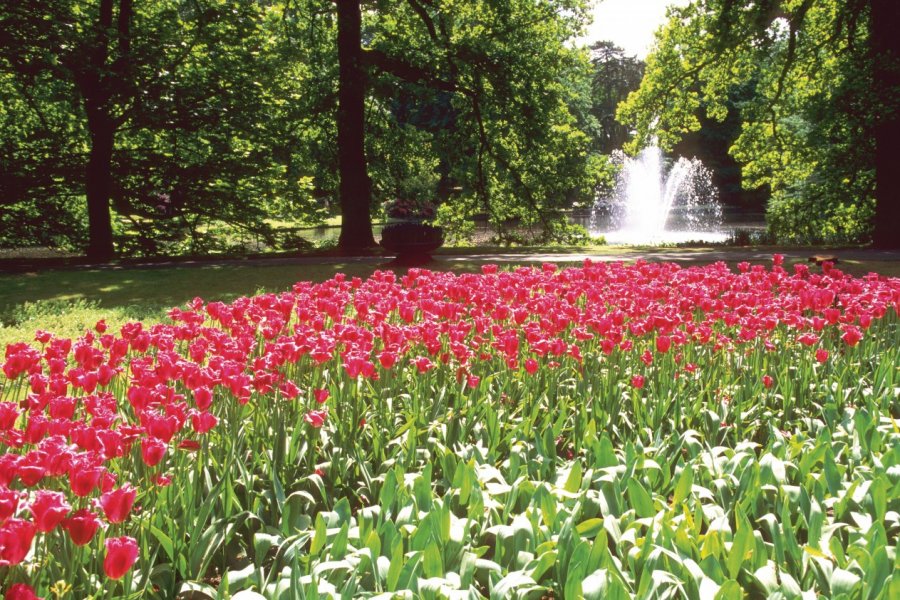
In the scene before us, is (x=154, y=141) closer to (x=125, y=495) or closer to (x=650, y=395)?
(x=650, y=395)

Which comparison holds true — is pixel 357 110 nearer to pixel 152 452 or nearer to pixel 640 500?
pixel 640 500

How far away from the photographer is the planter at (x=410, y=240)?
50.4 feet

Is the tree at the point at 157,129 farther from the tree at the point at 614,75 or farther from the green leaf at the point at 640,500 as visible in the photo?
the tree at the point at 614,75

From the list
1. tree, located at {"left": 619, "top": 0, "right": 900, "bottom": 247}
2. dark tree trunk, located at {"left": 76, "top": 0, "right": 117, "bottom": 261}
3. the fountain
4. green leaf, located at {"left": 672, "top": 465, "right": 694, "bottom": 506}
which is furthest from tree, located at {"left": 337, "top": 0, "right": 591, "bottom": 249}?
green leaf, located at {"left": 672, "top": 465, "right": 694, "bottom": 506}

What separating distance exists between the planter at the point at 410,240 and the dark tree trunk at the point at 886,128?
459 inches

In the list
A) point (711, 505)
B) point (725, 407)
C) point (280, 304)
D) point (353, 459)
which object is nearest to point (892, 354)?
point (725, 407)

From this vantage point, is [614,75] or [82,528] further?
[614,75]

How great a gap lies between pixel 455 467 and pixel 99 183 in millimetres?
16969

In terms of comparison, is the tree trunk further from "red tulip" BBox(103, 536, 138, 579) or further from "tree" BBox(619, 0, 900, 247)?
→ "red tulip" BBox(103, 536, 138, 579)

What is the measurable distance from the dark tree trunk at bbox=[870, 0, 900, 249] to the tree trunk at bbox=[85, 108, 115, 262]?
18.8 metres

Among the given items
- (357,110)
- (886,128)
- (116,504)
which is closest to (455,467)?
(116,504)

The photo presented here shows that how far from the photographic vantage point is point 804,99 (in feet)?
78.7

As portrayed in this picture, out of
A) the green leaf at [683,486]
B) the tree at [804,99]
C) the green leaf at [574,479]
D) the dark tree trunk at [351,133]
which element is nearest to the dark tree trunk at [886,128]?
the tree at [804,99]

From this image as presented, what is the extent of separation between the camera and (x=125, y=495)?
7.90 ft
